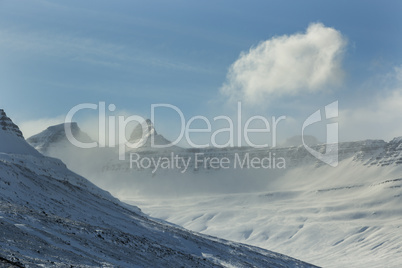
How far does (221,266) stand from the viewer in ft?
192

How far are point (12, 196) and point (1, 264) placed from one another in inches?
1172

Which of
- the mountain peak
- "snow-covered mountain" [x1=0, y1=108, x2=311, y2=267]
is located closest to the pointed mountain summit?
the mountain peak

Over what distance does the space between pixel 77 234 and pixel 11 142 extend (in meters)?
66.4

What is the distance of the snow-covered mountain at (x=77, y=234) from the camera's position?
40.9 metres

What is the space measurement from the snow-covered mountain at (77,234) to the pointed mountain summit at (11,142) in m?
12.8

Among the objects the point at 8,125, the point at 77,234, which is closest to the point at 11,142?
the point at 8,125

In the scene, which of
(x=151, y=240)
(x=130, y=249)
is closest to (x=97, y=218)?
(x=151, y=240)

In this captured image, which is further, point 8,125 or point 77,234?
point 8,125

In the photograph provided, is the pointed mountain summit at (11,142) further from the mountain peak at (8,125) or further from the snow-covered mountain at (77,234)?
the snow-covered mountain at (77,234)

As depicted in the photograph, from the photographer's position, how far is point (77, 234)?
4988 centimetres

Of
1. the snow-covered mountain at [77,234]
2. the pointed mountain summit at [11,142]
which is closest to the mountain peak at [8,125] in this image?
the pointed mountain summit at [11,142]

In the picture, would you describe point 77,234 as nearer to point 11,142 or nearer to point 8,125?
point 11,142

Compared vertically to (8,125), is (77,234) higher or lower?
lower

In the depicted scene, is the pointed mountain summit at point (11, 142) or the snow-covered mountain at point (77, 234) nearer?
the snow-covered mountain at point (77, 234)
